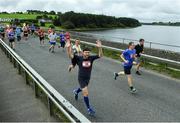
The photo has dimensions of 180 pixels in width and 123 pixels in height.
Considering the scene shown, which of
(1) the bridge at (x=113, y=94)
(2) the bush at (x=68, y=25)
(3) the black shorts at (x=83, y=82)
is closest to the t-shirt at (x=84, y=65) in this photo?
(3) the black shorts at (x=83, y=82)

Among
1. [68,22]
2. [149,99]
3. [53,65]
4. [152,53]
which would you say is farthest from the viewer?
[68,22]

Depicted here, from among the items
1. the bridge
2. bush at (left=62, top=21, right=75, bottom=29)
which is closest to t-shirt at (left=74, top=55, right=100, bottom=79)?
the bridge

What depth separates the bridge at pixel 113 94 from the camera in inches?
344

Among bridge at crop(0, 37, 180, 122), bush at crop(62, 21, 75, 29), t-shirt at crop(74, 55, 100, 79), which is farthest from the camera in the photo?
bush at crop(62, 21, 75, 29)

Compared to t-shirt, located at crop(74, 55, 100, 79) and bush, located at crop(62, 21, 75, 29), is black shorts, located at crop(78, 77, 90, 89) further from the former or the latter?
bush, located at crop(62, 21, 75, 29)

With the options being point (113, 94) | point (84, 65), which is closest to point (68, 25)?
point (113, 94)

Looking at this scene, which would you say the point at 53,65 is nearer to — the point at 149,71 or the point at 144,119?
the point at 149,71

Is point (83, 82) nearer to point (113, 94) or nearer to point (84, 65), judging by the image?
point (84, 65)

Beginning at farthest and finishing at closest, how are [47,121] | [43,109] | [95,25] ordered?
[95,25] < [43,109] < [47,121]

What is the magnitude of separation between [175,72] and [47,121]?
27.2 feet

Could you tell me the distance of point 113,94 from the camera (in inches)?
428

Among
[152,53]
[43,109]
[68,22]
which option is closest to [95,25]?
[68,22]

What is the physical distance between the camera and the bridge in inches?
344

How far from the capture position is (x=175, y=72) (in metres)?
14.7
